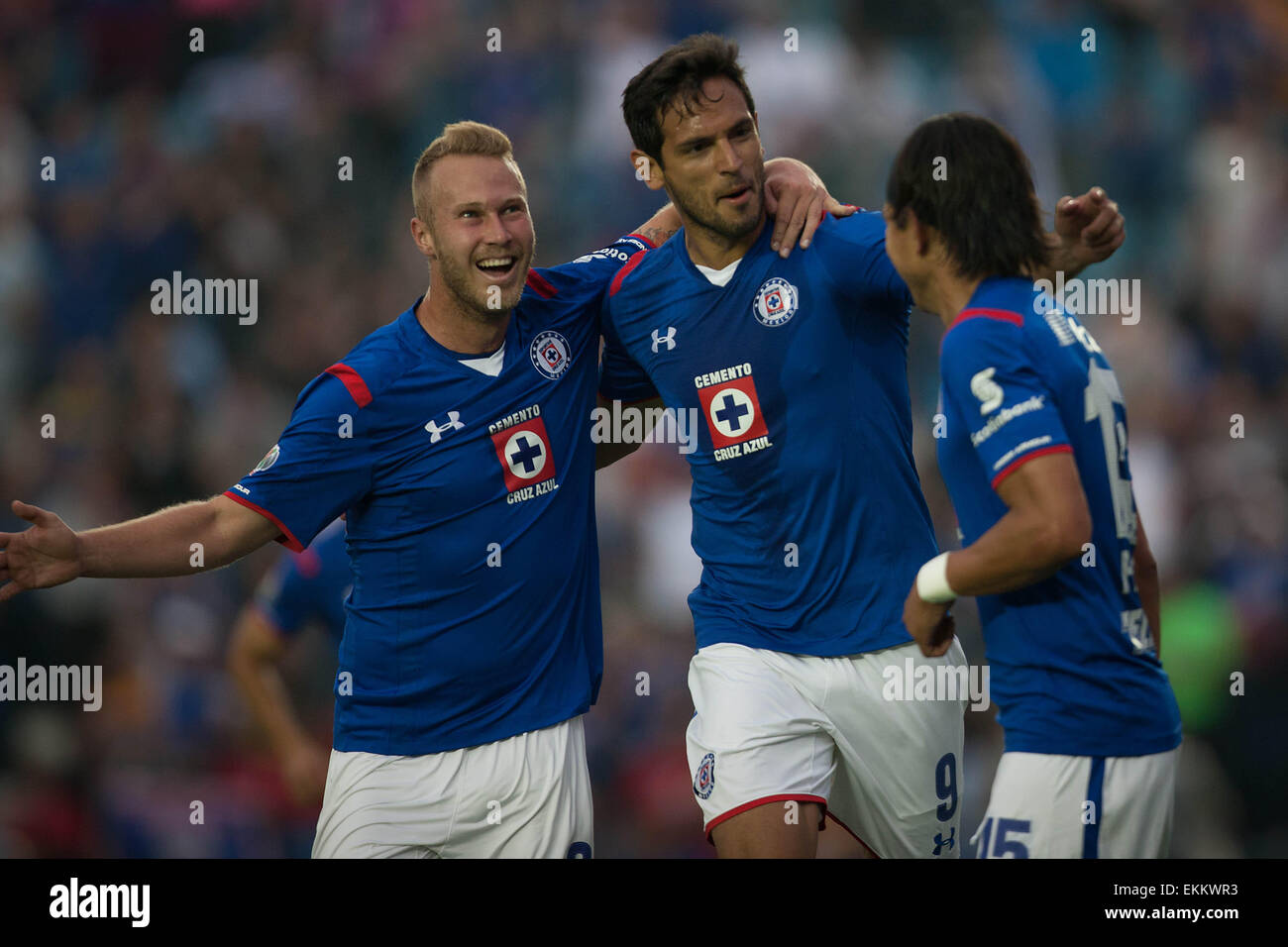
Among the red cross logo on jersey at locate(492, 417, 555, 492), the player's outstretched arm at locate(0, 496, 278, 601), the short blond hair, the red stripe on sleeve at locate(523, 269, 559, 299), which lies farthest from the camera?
the red stripe on sleeve at locate(523, 269, 559, 299)

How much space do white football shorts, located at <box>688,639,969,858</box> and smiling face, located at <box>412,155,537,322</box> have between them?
1.30m

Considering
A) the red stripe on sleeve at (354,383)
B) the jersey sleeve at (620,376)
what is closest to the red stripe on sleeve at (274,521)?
the red stripe on sleeve at (354,383)

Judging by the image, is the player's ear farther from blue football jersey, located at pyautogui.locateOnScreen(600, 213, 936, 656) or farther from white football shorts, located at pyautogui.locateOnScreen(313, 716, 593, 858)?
white football shorts, located at pyautogui.locateOnScreen(313, 716, 593, 858)

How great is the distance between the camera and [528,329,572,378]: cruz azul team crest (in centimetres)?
448

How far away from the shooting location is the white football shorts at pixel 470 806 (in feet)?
13.9

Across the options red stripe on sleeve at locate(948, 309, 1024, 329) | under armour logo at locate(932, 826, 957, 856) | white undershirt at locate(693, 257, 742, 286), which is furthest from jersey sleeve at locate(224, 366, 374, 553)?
under armour logo at locate(932, 826, 957, 856)

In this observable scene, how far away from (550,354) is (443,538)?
68 cm

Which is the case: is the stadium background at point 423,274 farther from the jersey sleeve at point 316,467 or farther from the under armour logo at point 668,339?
the jersey sleeve at point 316,467

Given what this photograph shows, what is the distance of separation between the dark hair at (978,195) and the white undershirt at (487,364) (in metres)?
1.54

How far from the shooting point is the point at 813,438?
4.31m

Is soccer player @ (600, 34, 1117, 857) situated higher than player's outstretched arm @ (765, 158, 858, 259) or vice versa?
player's outstretched arm @ (765, 158, 858, 259)

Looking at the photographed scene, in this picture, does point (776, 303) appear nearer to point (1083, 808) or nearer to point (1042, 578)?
point (1042, 578)

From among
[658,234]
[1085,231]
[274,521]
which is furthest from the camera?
[658,234]

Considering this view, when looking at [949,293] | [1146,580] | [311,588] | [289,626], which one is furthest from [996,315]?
[289,626]
